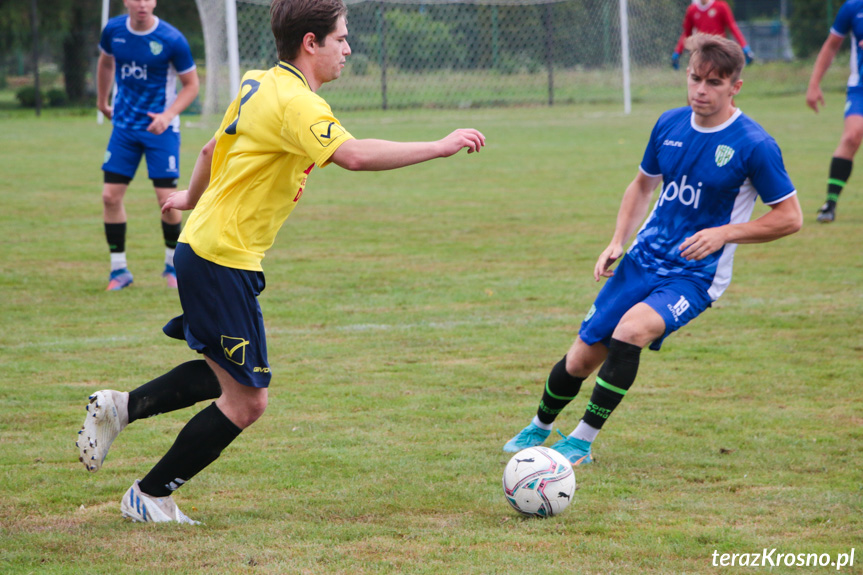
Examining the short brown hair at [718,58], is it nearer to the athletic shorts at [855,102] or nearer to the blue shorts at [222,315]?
the blue shorts at [222,315]

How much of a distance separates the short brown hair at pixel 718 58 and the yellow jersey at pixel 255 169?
173 cm

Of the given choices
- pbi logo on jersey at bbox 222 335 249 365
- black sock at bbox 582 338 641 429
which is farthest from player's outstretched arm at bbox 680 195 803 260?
pbi logo on jersey at bbox 222 335 249 365

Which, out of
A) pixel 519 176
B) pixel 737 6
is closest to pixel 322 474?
pixel 519 176

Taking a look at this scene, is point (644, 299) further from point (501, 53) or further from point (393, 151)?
point (501, 53)

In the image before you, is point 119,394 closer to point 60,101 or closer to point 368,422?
point 368,422

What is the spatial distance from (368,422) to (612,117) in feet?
64.8

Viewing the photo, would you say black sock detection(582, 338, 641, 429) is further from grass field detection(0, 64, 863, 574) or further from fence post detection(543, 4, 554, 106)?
fence post detection(543, 4, 554, 106)

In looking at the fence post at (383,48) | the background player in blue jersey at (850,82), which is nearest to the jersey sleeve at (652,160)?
the background player in blue jersey at (850,82)

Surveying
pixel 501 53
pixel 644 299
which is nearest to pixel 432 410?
pixel 644 299

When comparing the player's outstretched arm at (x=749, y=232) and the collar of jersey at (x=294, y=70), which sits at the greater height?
the collar of jersey at (x=294, y=70)

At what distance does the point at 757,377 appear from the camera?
5.27 metres

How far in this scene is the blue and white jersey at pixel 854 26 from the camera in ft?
29.8

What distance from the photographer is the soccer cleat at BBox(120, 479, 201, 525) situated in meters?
3.32

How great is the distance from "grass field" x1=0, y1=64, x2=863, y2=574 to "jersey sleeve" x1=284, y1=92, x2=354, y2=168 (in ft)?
4.28
